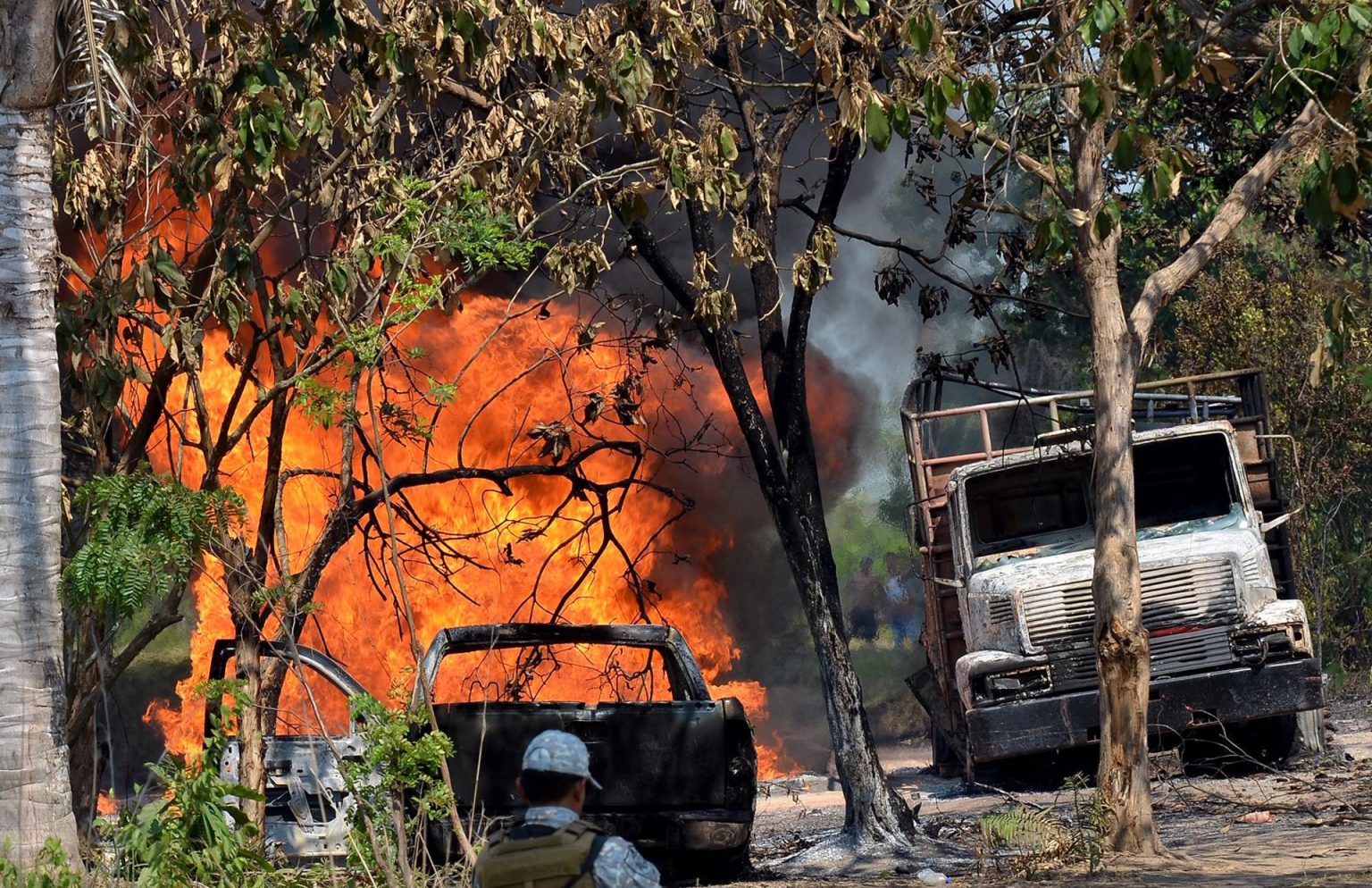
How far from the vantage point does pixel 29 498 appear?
6875 millimetres

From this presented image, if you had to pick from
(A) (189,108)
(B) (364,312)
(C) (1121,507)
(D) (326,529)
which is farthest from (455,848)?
(A) (189,108)

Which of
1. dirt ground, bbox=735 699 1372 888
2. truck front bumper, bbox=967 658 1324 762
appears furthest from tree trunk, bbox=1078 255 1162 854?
truck front bumper, bbox=967 658 1324 762

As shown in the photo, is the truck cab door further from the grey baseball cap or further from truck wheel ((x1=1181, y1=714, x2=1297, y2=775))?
truck wheel ((x1=1181, y1=714, x2=1297, y2=775))

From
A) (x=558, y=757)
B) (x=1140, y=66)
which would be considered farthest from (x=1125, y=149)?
(x=558, y=757)

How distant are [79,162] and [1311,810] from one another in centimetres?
881

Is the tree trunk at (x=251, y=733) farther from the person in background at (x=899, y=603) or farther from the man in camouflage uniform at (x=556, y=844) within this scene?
the person in background at (x=899, y=603)

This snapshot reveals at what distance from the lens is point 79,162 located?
9.80m

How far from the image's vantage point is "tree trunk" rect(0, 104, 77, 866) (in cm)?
668

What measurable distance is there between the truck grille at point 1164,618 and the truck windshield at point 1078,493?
85 centimetres

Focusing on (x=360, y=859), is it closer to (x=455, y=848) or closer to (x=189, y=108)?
(x=455, y=848)

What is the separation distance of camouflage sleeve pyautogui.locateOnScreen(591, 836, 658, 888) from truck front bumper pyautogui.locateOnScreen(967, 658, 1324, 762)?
25.7ft

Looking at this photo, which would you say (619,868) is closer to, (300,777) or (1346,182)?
(1346,182)

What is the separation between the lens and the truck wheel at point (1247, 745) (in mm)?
12031

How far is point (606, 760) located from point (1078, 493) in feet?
19.0
